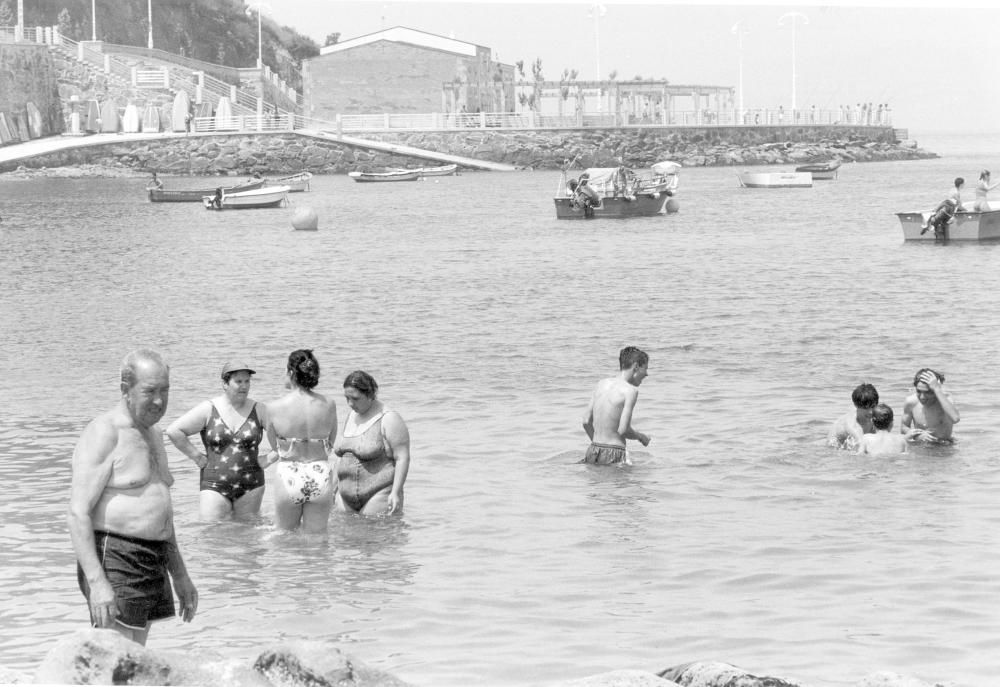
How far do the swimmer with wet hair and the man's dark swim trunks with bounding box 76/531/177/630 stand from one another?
23.0 feet

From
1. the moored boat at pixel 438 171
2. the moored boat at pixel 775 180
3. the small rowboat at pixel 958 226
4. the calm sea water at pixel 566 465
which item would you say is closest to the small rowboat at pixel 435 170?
the moored boat at pixel 438 171

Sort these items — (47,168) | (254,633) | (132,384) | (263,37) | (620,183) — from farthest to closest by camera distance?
(263,37) → (47,168) → (620,183) → (254,633) → (132,384)

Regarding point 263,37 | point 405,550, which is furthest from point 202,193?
point 263,37

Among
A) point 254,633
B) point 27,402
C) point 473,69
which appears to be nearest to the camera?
point 254,633

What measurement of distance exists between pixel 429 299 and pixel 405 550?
60.4 ft

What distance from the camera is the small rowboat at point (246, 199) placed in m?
56.9

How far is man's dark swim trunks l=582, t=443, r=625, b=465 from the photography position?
458 inches

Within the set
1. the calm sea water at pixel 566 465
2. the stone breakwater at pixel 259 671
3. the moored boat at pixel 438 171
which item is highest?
the moored boat at pixel 438 171

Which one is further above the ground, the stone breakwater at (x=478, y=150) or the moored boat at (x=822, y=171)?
the stone breakwater at (x=478, y=150)

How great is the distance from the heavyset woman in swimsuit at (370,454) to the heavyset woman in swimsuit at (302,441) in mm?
204

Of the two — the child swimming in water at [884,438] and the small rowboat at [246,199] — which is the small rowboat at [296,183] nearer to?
the small rowboat at [246,199]

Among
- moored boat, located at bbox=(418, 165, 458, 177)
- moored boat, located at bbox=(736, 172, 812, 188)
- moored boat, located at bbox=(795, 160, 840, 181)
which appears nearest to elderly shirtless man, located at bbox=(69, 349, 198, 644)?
moored boat, located at bbox=(736, 172, 812, 188)

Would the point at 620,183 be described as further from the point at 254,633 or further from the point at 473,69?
the point at 473,69

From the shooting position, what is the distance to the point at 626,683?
5566mm
